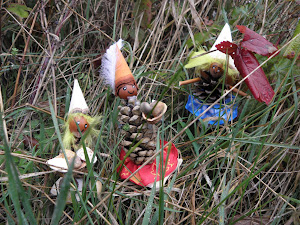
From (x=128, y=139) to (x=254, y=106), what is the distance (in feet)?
1.98

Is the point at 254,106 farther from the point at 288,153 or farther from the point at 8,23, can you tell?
the point at 8,23

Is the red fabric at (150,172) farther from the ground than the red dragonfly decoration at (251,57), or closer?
closer

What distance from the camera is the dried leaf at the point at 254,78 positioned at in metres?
1.11

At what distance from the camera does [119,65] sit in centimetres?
121

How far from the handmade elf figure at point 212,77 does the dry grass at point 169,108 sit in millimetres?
67

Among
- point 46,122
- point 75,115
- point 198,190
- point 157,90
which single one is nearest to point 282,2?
point 157,90

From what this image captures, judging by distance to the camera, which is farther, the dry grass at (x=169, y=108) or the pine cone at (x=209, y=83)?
the pine cone at (x=209, y=83)

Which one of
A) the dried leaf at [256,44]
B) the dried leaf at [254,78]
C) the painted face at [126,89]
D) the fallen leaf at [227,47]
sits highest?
the dried leaf at [256,44]

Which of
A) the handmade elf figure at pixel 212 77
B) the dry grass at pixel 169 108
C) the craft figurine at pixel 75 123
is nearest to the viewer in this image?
the dry grass at pixel 169 108

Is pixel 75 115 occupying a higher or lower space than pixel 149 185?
higher

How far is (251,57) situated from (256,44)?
0.18ft

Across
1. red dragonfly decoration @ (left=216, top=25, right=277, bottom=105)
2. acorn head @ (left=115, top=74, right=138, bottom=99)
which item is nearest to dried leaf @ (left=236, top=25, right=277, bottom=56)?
red dragonfly decoration @ (left=216, top=25, right=277, bottom=105)

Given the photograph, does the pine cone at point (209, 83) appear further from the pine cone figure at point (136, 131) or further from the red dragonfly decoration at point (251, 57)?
the pine cone figure at point (136, 131)

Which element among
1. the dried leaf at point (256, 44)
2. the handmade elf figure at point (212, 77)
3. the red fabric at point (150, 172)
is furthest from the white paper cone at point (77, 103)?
the dried leaf at point (256, 44)
